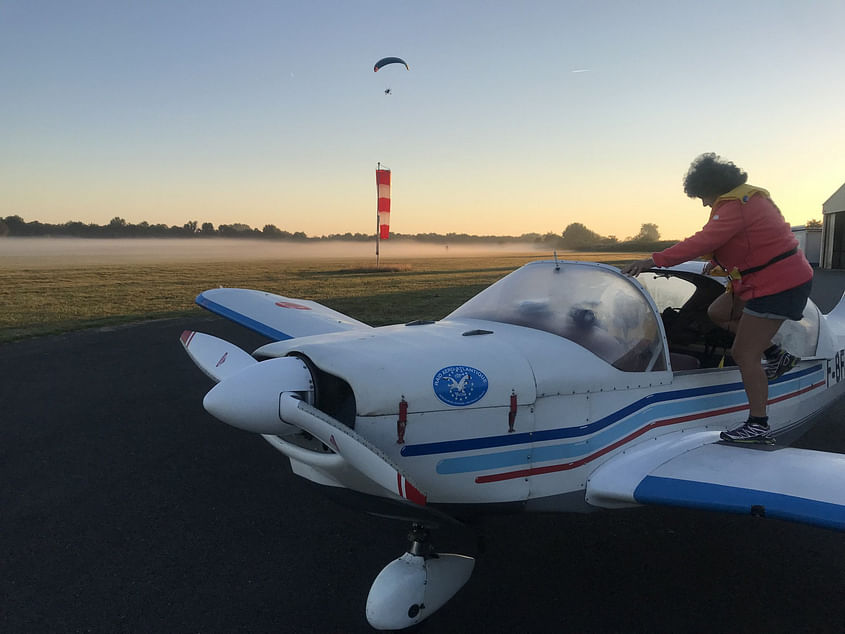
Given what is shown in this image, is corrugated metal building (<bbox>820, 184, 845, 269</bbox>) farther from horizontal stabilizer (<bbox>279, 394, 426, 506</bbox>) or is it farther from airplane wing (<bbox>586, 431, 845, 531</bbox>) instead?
horizontal stabilizer (<bbox>279, 394, 426, 506</bbox>)

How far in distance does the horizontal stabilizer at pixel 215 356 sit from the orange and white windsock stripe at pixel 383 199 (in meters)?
22.8

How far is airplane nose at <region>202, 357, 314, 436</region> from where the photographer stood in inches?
85.4

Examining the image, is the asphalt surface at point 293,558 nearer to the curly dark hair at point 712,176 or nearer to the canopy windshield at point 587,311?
the canopy windshield at point 587,311

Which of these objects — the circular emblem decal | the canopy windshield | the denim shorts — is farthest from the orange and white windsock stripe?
the circular emblem decal

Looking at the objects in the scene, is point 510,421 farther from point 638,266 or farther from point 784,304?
point 784,304

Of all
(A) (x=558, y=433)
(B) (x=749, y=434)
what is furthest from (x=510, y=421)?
(B) (x=749, y=434)

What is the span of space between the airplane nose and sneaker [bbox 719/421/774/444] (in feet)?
8.12

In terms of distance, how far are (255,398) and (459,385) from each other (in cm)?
91

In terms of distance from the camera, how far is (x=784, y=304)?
10.2 feet

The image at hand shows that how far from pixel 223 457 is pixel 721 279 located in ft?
15.3

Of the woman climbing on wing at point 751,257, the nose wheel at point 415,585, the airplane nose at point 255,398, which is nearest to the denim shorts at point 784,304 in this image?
the woman climbing on wing at point 751,257

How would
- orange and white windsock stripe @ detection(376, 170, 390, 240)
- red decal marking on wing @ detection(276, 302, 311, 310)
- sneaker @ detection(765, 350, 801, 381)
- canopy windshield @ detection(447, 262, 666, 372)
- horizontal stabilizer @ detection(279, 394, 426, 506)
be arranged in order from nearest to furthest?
horizontal stabilizer @ detection(279, 394, 426, 506), canopy windshield @ detection(447, 262, 666, 372), sneaker @ detection(765, 350, 801, 381), red decal marking on wing @ detection(276, 302, 311, 310), orange and white windsock stripe @ detection(376, 170, 390, 240)

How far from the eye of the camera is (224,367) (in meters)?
3.63

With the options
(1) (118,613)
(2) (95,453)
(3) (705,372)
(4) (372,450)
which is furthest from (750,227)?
(2) (95,453)
